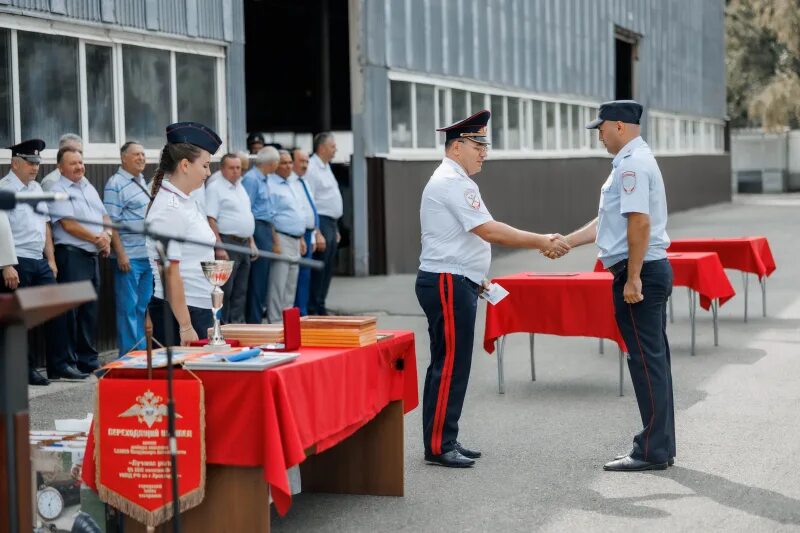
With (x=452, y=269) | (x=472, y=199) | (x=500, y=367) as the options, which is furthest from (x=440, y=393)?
(x=500, y=367)

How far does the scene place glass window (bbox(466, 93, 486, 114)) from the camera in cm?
2177

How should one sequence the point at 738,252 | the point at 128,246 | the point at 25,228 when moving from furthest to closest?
the point at 738,252
the point at 128,246
the point at 25,228

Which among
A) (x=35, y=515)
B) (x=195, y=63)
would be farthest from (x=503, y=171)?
(x=35, y=515)

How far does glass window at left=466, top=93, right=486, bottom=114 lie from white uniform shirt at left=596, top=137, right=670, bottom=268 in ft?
48.7

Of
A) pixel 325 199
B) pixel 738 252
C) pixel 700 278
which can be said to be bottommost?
pixel 700 278

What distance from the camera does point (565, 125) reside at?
89.1 ft

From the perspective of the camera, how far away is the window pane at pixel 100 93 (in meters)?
12.1

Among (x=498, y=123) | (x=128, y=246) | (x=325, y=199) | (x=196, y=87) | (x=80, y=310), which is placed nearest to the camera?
(x=80, y=310)

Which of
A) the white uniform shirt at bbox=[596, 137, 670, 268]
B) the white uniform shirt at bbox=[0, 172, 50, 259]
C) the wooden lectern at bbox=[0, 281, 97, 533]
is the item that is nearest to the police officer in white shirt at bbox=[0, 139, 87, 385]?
the white uniform shirt at bbox=[0, 172, 50, 259]

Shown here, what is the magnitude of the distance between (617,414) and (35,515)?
447cm

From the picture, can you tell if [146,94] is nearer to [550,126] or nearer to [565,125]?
[550,126]

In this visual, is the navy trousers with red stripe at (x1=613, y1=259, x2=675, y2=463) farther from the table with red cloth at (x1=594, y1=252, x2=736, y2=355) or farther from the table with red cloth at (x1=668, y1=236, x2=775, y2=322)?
the table with red cloth at (x1=668, y1=236, x2=775, y2=322)

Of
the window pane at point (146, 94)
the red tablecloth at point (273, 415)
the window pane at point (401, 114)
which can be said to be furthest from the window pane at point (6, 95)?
the window pane at point (401, 114)

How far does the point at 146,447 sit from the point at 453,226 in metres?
2.42
